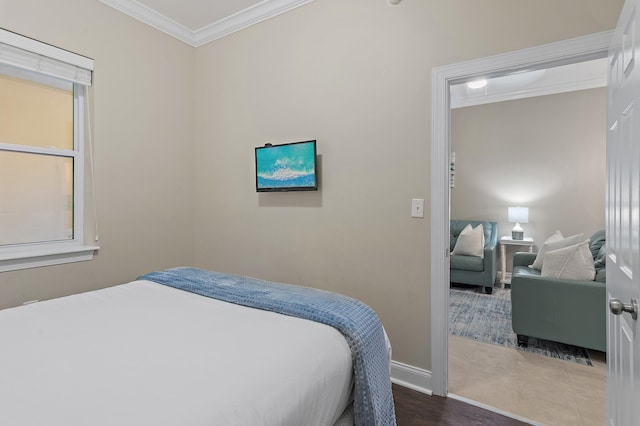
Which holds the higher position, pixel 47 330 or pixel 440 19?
pixel 440 19

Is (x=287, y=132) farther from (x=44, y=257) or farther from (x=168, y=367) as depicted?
(x=168, y=367)

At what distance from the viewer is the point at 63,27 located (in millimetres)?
2443

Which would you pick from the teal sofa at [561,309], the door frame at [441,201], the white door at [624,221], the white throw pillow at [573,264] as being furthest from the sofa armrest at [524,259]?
the white door at [624,221]

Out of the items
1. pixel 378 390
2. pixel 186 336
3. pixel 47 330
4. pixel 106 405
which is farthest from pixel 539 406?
pixel 47 330

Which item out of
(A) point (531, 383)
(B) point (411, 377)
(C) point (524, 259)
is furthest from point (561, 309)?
(B) point (411, 377)

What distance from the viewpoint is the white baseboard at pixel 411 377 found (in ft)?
7.35

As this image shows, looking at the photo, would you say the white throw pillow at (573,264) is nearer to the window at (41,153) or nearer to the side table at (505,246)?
the side table at (505,246)

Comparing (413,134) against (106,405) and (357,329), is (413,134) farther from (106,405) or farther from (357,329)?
(106,405)

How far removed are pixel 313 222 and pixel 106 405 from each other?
1972 mm

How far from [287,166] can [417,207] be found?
108cm

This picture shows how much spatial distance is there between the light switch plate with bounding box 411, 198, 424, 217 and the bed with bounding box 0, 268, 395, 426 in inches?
42.0

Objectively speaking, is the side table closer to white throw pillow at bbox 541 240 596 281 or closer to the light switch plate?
white throw pillow at bbox 541 240 596 281

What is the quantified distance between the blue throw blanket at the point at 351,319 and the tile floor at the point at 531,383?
1092mm

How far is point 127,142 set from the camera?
286 centimetres
